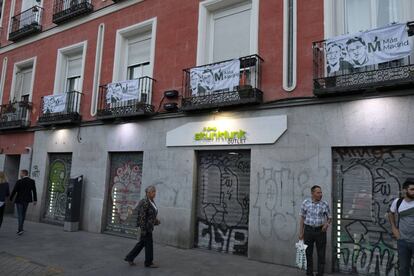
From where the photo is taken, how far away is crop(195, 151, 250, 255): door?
861 cm

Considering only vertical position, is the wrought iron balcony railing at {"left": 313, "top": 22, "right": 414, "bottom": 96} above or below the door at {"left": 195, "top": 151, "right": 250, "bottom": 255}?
above

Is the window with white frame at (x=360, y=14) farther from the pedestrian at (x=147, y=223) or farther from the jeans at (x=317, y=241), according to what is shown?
the pedestrian at (x=147, y=223)

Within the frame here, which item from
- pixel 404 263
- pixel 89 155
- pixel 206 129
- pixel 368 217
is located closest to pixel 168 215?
pixel 206 129

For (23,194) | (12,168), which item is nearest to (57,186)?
(23,194)

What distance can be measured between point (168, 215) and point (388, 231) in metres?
5.22

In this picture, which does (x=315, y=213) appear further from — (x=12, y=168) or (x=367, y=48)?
(x=12, y=168)

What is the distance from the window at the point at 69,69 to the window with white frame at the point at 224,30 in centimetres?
546

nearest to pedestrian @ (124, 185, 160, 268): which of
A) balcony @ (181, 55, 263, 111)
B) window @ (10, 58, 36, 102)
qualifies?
balcony @ (181, 55, 263, 111)

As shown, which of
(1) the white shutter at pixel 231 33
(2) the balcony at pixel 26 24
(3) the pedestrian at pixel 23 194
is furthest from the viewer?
(2) the balcony at pixel 26 24

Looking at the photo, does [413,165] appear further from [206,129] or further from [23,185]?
[23,185]

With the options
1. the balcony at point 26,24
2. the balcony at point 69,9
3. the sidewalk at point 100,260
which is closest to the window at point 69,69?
the balcony at point 69,9

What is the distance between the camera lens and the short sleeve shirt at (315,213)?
21.2 ft

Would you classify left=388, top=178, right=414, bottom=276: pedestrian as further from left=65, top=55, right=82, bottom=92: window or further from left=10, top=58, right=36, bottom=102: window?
left=10, top=58, right=36, bottom=102: window

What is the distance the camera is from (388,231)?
676cm
